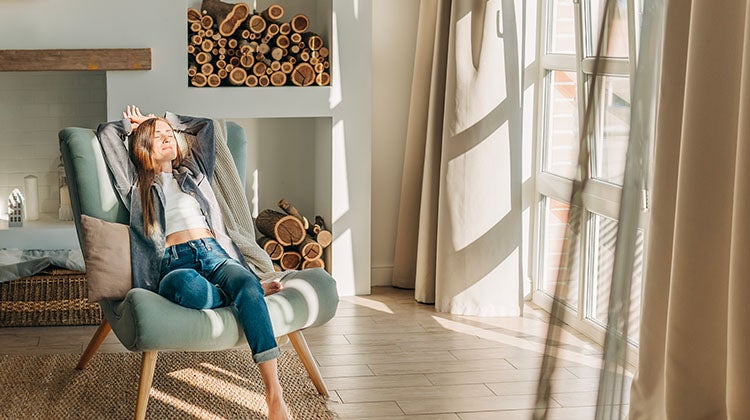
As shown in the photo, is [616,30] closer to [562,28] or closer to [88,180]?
[88,180]

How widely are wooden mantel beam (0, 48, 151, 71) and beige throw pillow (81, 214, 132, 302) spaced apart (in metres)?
1.28

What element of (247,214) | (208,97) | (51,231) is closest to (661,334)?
(247,214)

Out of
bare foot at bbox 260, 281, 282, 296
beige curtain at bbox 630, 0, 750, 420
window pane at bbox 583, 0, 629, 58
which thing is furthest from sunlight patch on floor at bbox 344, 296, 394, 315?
window pane at bbox 583, 0, 629, 58

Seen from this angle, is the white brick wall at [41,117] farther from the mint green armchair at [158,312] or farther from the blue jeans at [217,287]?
the blue jeans at [217,287]

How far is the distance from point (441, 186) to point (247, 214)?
3.64ft

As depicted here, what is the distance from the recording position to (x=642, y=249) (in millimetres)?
3521

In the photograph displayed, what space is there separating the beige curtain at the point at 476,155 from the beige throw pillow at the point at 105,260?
5.49 feet

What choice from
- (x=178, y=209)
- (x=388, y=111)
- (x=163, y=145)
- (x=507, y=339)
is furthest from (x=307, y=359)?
(x=388, y=111)

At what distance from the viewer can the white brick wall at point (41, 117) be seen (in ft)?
15.0

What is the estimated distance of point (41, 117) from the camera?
4621 millimetres

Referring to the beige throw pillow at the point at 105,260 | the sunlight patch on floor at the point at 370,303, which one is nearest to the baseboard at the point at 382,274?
the sunlight patch on floor at the point at 370,303

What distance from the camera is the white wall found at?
4.84 m

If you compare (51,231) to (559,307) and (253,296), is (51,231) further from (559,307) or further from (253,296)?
(559,307)

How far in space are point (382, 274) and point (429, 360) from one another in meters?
1.36
